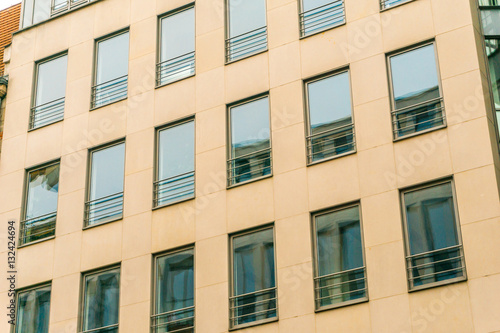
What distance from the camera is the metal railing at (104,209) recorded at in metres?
27.1

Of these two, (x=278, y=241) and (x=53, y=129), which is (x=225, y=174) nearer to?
(x=278, y=241)

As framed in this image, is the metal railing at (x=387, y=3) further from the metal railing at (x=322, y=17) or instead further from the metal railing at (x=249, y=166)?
the metal railing at (x=249, y=166)

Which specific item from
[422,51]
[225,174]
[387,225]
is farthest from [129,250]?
[422,51]

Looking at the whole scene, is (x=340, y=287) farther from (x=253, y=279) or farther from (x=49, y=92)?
(x=49, y=92)

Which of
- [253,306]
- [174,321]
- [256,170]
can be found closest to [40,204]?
[174,321]

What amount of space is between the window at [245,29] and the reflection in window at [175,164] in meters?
2.59

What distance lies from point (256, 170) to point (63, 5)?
11189mm

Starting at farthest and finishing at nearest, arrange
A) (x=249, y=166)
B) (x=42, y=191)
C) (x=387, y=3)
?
(x=42, y=191), (x=249, y=166), (x=387, y=3)

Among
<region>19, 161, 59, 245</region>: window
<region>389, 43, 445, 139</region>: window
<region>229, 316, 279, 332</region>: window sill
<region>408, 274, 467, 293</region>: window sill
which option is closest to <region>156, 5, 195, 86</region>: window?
<region>19, 161, 59, 245</region>: window

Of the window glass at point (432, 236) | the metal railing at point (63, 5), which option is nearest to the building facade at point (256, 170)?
the window glass at point (432, 236)

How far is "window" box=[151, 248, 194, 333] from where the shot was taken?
24.6 metres

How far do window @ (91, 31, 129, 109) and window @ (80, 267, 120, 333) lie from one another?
227 inches

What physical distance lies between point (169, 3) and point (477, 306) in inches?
564

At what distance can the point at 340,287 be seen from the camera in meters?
22.6
